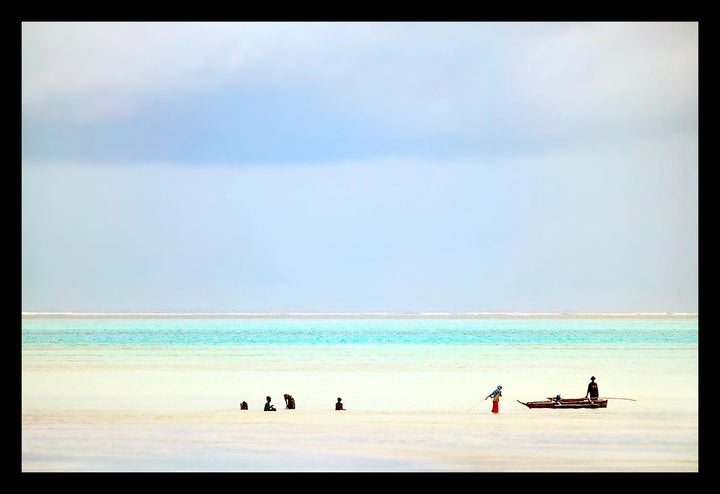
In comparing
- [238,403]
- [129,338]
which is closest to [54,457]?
[238,403]

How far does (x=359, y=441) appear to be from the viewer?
65.5 feet

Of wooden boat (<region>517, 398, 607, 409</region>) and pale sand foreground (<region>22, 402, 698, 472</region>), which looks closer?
pale sand foreground (<region>22, 402, 698, 472</region>)

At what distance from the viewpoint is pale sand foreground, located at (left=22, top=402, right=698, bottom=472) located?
57.2 ft

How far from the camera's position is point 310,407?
26141 millimetres

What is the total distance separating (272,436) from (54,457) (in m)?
4.60

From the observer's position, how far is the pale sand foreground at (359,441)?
17422 mm

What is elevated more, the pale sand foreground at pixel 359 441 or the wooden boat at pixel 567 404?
the wooden boat at pixel 567 404

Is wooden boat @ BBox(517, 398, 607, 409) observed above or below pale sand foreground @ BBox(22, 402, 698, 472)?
above

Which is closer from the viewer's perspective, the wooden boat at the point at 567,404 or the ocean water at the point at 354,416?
the ocean water at the point at 354,416

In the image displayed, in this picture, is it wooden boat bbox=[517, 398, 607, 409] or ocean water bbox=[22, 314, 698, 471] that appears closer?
ocean water bbox=[22, 314, 698, 471]

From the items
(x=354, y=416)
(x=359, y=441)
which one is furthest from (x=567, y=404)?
(x=359, y=441)

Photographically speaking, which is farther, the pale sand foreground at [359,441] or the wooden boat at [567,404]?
the wooden boat at [567,404]
